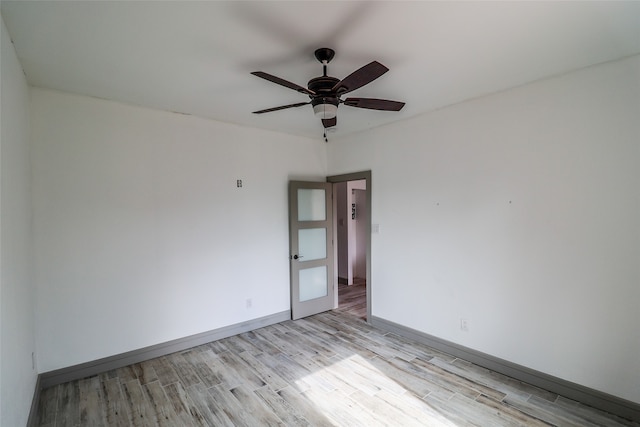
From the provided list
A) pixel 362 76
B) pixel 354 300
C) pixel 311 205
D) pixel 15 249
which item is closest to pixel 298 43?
pixel 362 76

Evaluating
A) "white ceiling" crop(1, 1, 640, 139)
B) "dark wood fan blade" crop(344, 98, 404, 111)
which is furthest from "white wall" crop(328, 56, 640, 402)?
"dark wood fan blade" crop(344, 98, 404, 111)

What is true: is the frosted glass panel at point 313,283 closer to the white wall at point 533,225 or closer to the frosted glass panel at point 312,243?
the frosted glass panel at point 312,243

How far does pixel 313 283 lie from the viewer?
15.0 feet

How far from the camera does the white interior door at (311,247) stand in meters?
4.31

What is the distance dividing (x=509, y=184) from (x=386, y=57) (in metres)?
1.67

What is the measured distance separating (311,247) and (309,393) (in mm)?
2216

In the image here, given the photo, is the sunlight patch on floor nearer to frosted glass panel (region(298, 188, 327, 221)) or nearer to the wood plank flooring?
the wood plank flooring

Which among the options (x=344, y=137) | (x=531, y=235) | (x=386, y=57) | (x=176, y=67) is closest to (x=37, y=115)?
(x=176, y=67)

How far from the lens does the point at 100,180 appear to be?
9.59ft

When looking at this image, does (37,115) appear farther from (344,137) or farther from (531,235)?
(531,235)

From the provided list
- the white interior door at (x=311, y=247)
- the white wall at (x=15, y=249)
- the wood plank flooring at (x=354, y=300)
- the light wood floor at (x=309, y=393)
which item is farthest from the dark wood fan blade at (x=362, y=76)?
the wood plank flooring at (x=354, y=300)

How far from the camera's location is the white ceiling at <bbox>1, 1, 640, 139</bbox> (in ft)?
5.48

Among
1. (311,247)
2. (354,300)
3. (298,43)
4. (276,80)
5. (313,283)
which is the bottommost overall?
(354,300)

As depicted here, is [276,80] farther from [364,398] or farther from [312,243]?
[312,243]
